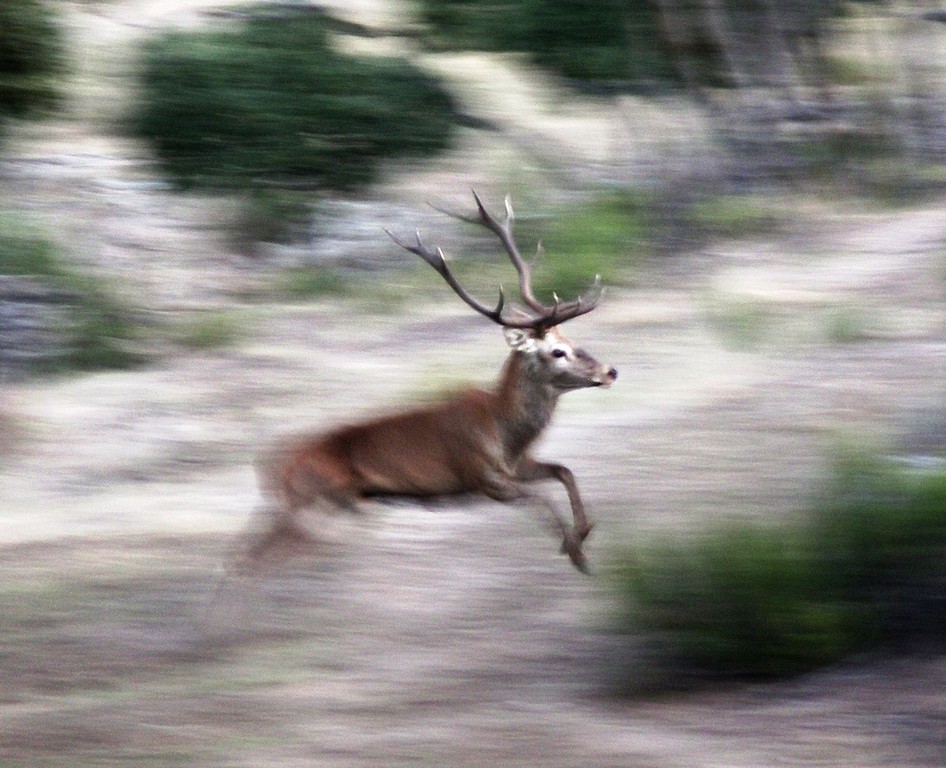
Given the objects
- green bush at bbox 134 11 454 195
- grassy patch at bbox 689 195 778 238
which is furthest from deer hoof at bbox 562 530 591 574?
grassy patch at bbox 689 195 778 238

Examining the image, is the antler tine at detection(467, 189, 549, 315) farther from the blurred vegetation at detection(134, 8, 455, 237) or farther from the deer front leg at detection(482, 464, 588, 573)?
the blurred vegetation at detection(134, 8, 455, 237)

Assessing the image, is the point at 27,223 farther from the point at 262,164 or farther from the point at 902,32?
the point at 902,32

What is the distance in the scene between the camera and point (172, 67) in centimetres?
1559

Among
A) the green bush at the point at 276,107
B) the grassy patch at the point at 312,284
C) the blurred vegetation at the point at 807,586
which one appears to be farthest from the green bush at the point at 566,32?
the blurred vegetation at the point at 807,586

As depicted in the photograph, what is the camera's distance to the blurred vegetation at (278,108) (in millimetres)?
15523

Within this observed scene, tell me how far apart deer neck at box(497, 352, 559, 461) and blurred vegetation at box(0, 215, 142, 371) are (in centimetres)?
786

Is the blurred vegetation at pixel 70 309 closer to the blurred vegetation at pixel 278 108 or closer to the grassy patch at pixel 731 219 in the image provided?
the blurred vegetation at pixel 278 108

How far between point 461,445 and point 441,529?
5.35ft

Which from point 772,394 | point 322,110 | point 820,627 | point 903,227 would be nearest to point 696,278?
point 903,227

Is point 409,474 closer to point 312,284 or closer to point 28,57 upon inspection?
Answer: point 28,57

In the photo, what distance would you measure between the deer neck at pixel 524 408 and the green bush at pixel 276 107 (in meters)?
7.67

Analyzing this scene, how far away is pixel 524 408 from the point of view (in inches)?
330

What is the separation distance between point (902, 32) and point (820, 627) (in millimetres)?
13629

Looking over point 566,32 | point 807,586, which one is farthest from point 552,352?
point 566,32
